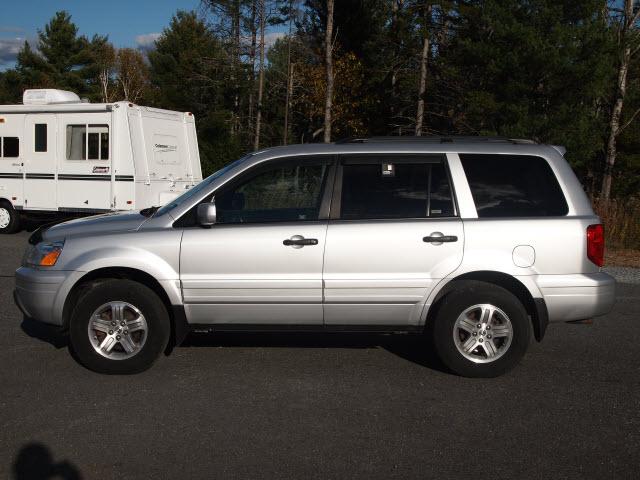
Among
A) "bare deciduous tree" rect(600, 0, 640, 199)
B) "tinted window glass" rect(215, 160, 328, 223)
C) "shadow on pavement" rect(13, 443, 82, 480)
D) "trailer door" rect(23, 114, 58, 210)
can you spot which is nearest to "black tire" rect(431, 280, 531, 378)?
"tinted window glass" rect(215, 160, 328, 223)

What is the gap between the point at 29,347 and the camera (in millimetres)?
6461

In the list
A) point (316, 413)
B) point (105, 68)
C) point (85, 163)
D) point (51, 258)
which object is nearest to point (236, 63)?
point (85, 163)

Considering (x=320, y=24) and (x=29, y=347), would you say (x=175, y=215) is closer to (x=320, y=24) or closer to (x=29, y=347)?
(x=29, y=347)

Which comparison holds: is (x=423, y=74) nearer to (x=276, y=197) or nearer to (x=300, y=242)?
(x=276, y=197)

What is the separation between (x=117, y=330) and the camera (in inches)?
220

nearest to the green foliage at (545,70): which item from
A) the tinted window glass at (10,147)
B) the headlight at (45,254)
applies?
the tinted window glass at (10,147)

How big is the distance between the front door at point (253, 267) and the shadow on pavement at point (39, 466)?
1680 mm

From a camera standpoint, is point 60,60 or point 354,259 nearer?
point 354,259

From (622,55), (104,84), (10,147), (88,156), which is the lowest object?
(88,156)

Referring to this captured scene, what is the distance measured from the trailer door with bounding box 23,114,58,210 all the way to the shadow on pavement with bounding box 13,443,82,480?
11852mm

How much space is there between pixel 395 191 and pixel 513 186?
3.04 ft

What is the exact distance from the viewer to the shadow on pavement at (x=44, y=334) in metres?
6.60

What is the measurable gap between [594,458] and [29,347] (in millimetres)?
4830

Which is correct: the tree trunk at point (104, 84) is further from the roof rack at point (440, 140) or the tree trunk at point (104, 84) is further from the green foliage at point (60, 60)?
the roof rack at point (440, 140)
